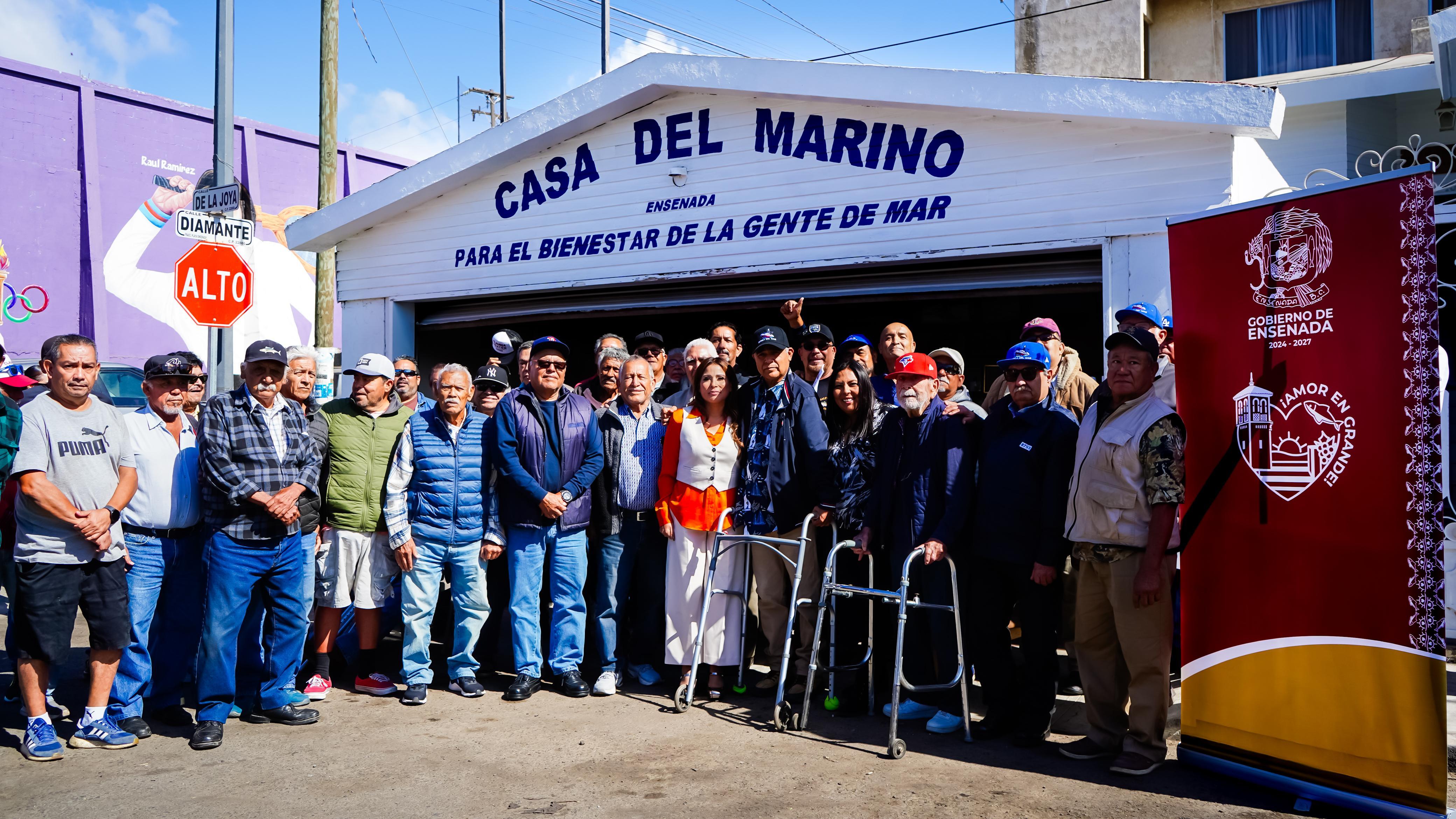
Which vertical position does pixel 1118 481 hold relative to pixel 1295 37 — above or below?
below

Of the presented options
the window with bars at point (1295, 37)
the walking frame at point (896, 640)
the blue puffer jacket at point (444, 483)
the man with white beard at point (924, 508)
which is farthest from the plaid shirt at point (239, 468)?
the window with bars at point (1295, 37)

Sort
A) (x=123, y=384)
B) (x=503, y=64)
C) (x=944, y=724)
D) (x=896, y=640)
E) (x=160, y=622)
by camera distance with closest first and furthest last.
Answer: (x=944, y=724)
(x=896, y=640)
(x=160, y=622)
(x=123, y=384)
(x=503, y=64)

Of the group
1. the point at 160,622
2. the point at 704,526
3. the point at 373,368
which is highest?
the point at 373,368

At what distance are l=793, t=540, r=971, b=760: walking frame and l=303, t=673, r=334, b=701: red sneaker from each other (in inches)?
112

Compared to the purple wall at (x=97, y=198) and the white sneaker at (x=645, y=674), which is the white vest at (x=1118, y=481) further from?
the purple wall at (x=97, y=198)

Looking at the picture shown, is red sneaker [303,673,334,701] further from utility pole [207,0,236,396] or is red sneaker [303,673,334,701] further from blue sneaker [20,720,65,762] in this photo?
utility pole [207,0,236,396]

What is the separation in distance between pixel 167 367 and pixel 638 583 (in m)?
3.05

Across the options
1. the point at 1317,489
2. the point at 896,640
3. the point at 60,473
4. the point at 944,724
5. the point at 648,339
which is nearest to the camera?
the point at 1317,489

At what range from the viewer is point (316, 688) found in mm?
6277

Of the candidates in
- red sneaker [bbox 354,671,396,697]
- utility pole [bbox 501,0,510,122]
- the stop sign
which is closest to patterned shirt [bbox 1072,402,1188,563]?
red sneaker [bbox 354,671,396,697]

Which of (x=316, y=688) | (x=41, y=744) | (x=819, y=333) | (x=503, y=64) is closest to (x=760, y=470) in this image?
(x=819, y=333)

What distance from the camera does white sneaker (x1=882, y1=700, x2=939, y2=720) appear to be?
587 cm

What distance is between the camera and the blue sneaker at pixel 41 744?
16.9ft

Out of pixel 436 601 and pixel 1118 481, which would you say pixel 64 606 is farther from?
pixel 1118 481
